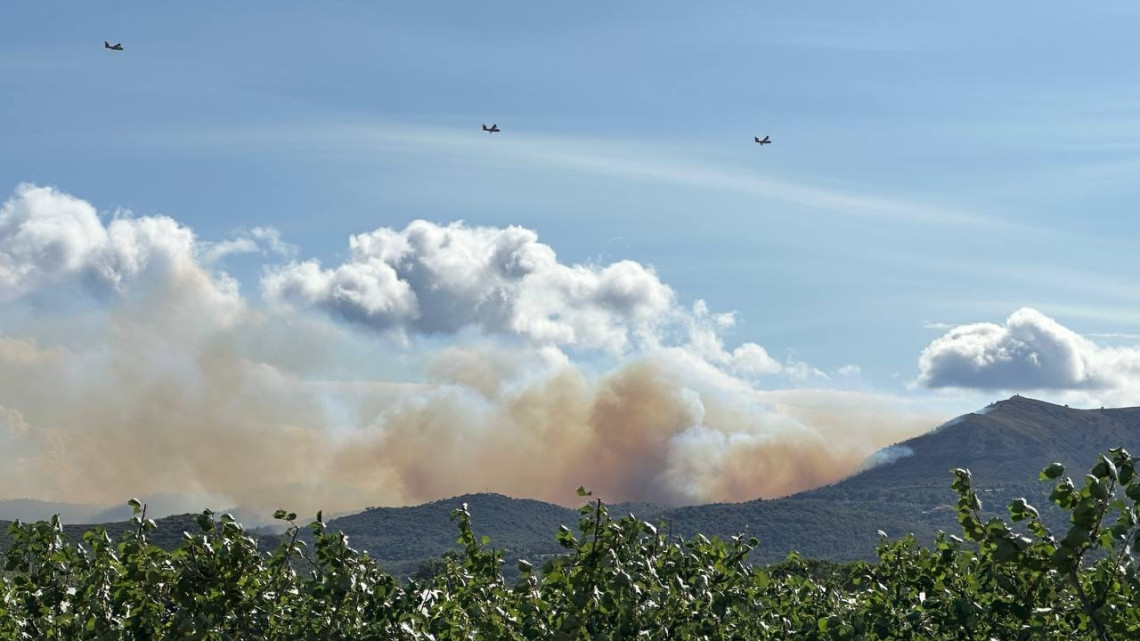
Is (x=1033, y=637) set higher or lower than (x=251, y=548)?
lower

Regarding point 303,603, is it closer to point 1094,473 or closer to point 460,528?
point 460,528

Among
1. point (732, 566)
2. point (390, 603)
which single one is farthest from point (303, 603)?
point (732, 566)

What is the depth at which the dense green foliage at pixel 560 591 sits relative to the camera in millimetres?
14844

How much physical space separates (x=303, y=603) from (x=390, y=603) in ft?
10.7

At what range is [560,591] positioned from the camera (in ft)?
60.5

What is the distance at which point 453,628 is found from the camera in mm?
19031

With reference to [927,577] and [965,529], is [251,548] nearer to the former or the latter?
[965,529]

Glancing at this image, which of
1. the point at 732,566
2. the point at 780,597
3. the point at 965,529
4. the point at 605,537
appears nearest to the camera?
the point at 965,529

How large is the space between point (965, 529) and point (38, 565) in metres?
15.9

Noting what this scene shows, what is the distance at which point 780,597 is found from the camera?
27266 millimetres

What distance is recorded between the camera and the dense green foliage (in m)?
14.8

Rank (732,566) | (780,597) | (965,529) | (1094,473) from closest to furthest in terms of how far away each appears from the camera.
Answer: (1094,473)
(965,529)
(732,566)
(780,597)

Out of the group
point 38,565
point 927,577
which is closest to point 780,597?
point 927,577

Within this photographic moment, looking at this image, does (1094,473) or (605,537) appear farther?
(605,537)
